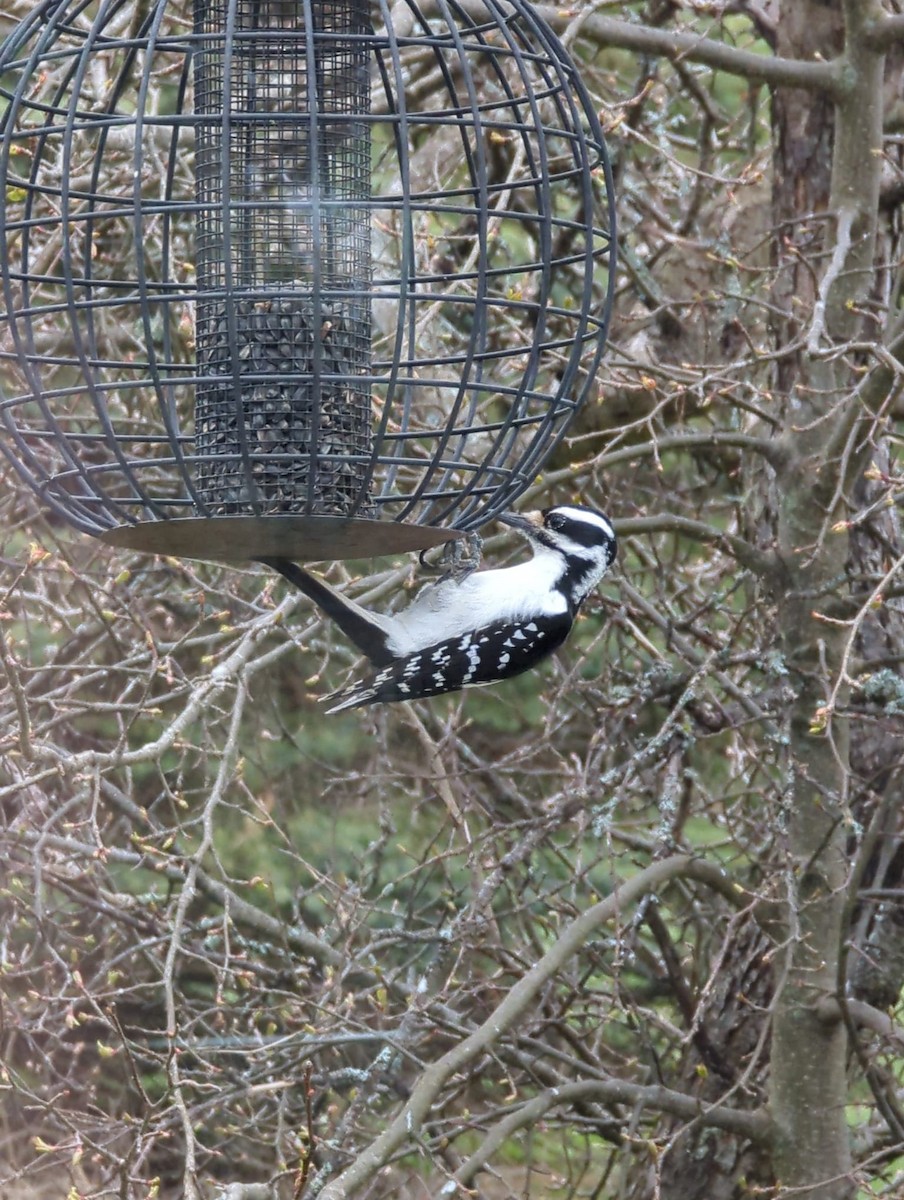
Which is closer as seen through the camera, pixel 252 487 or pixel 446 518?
pixel 252 487

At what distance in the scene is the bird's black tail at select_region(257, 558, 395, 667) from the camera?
3523mm

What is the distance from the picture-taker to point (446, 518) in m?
3.76

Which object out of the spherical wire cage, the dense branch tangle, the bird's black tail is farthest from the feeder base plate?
the dense branch tangle

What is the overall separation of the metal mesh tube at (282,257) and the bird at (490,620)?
762mm

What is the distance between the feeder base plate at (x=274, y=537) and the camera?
2.95 meters

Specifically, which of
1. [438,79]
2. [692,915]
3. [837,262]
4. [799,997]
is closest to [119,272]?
[438,79]

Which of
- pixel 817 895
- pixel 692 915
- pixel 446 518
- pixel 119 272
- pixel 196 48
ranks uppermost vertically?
pixel 196 48

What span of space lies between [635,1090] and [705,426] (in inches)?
179

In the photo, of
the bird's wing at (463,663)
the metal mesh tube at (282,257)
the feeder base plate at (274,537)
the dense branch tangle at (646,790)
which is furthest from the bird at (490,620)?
the feeder base plate at (274,537)

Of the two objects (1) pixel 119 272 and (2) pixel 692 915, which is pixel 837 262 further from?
(1) pixel 119 272

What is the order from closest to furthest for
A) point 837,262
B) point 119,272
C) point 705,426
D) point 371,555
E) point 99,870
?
1. point 371,555
2. point 837,262
3. point 99,870
4. point 119,272
5. point 705,426

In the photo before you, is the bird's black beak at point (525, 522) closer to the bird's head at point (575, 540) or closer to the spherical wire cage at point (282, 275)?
the bird's head at point (575, 540)

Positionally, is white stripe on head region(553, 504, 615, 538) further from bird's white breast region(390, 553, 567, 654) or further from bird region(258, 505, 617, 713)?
bird's white breast region(390, 553, 567, 654)

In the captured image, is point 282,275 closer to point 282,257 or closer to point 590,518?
point 282,257
